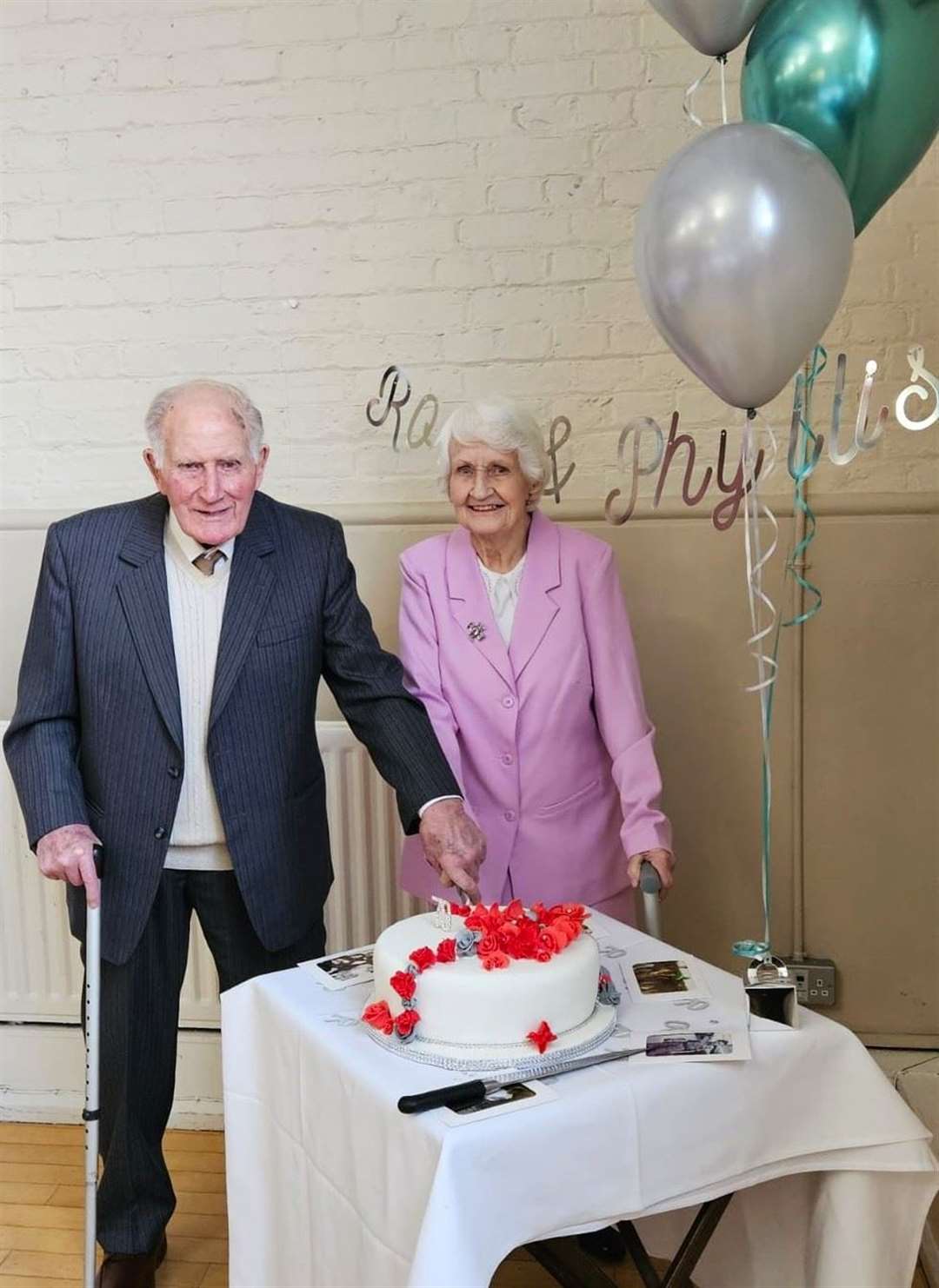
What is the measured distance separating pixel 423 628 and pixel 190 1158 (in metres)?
1.33

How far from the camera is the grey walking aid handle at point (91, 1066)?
2.09 metres

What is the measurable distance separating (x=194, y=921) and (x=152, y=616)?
101cm

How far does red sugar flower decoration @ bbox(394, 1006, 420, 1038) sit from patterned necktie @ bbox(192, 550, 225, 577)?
897 mm

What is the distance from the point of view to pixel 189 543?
7.29ft

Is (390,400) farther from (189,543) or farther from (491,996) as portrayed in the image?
(491,996)

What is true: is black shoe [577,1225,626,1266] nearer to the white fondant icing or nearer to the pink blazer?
the pink blazer

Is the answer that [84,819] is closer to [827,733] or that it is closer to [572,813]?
[572,813]

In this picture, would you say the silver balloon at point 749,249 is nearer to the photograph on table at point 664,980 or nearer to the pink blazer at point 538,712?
the pink blazer at point 538,712

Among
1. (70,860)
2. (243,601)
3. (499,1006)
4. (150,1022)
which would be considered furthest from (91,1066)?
(499,1006)

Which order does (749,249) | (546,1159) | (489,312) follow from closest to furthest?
(546,1159) → (749,249) → (489,312)

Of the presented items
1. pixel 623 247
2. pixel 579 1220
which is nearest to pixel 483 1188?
pixel 579 1220

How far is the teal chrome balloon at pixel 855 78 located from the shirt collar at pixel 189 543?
105 centimetres

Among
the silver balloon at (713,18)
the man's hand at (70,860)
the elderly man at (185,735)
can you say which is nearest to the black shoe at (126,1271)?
the elderly man at (185,735)

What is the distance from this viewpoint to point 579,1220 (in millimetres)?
1479
